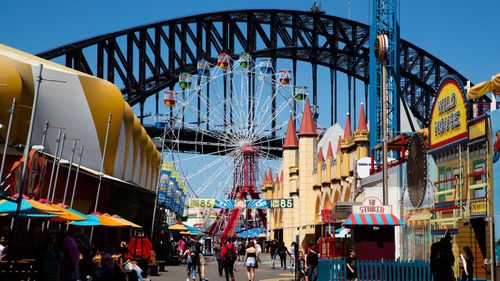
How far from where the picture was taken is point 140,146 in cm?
3759

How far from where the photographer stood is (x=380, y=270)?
20.4 m

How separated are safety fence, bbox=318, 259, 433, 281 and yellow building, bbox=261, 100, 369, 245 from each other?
23.8 m

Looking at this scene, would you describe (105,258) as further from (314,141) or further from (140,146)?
(314,141)

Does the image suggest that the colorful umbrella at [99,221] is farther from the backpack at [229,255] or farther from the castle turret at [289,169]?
the castle turret at [289,169]

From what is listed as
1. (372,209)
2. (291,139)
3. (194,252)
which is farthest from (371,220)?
(291,139)

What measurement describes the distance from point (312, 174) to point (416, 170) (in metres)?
29.2

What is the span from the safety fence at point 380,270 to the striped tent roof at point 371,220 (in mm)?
1438

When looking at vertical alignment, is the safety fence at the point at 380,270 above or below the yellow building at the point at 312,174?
below

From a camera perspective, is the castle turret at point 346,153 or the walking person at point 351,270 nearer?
the walking person at point 351,270

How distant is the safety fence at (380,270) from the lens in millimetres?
19953

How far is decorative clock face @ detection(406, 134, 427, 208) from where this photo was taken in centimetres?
2789

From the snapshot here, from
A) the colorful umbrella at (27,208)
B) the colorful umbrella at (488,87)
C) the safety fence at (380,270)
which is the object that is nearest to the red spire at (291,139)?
the colorful umbrella at (488,87)

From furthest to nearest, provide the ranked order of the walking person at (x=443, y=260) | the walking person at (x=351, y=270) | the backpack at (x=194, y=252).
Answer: the backpack at (x=194, y=252) < the walking person at (x=351, y=270) < the walking person at (x=443, y=260)

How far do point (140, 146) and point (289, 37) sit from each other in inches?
1668
